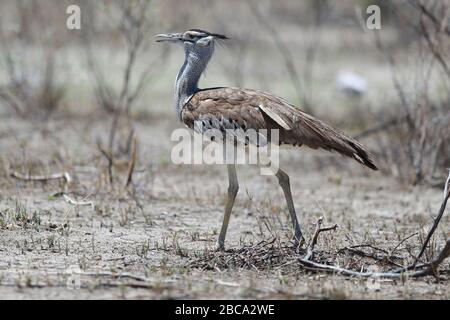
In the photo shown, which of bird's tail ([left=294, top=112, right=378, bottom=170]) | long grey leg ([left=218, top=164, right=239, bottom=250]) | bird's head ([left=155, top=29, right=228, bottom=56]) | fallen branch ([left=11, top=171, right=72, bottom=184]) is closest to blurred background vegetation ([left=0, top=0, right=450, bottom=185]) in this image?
fallen branch ([left=11, top=171, right=72, bottom=184])

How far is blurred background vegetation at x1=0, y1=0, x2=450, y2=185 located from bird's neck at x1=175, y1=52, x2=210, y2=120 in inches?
48.9

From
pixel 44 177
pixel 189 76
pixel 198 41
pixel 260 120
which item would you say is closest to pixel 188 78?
pixel 189 76

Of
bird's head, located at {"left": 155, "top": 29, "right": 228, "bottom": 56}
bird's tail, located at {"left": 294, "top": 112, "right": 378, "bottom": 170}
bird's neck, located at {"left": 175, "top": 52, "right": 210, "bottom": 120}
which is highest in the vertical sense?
bird's head, located at {"left": 155, "top": 29, "right": 228, "bottom": 56}

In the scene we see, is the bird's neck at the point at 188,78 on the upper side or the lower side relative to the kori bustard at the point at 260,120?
upper

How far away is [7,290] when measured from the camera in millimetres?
3760

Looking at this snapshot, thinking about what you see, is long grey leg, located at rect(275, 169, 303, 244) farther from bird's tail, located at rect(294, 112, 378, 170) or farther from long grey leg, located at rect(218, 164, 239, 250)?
bird's tail, located at rect(294, 112, 378, 170)

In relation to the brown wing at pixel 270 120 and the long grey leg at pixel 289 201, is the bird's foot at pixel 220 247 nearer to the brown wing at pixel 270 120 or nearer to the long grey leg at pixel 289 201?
the long grey leg at pixel 289 201

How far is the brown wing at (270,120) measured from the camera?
14.7 feet

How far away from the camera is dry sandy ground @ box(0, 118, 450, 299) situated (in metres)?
3.86

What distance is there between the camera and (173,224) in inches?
214

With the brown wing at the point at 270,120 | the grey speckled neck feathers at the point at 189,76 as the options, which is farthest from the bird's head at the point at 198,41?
the brown wing at the point at 270,120

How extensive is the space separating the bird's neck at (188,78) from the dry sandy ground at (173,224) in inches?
29.4

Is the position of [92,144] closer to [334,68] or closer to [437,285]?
[437,285]

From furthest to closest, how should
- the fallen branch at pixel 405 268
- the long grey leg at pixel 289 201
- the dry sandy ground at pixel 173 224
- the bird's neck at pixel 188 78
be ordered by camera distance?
the bird's neck at pixel 188 78
the long grey leg at pixel 289 201
the fallen branch at pixel 405 268
the dry sandy ground at pixel 173 224
